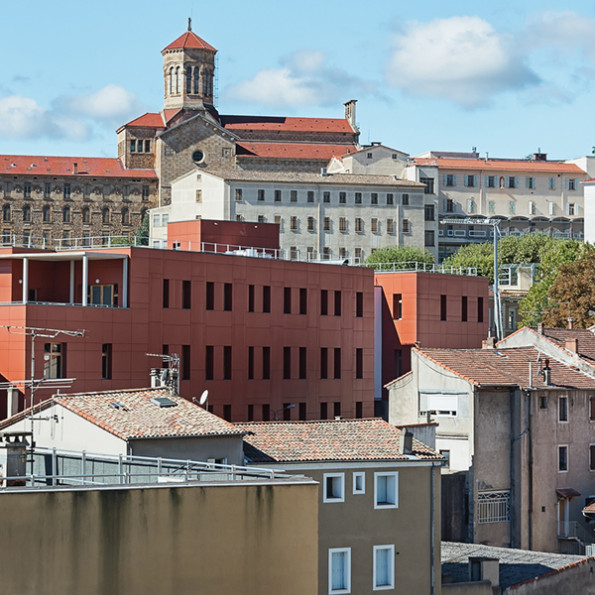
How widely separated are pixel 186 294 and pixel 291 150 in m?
92.1

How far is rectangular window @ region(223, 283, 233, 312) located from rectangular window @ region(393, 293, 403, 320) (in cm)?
1389

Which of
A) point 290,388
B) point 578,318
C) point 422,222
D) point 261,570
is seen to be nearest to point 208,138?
point 422,222

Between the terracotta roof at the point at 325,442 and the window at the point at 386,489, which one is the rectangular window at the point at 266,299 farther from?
the window at the point at 386,489

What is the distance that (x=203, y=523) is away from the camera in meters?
20.4

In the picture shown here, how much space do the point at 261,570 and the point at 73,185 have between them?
408 ft

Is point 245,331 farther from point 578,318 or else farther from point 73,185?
point 73,185

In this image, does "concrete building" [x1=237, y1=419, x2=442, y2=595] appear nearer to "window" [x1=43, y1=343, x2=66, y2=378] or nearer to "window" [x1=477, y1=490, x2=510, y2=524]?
"window" [x1=477, y1=490, x2=510, y2=524]

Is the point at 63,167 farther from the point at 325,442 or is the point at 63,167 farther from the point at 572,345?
the point at 325,442

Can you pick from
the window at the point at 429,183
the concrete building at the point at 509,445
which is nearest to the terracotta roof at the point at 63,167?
the window at the point at 429,183

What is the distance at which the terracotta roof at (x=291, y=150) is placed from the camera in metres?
145

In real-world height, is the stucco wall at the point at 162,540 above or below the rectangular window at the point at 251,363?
below

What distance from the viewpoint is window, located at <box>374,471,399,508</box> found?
115 ft

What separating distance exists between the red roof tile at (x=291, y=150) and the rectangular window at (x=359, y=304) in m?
78.8

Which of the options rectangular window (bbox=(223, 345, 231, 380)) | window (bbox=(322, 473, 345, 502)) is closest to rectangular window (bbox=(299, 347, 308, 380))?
rectangular window (bbox=(223, 345, 231, 380))
